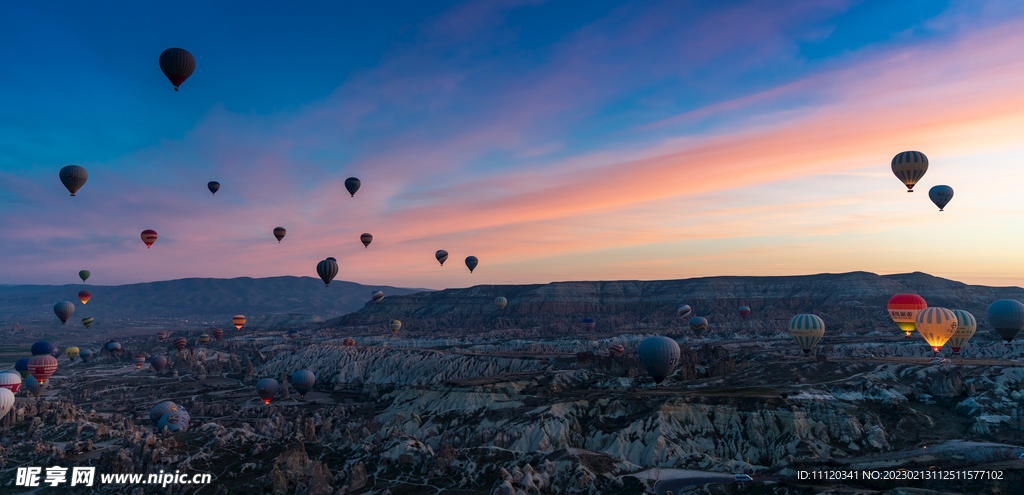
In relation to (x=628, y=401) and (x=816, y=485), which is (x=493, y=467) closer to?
(x=628, y=401)

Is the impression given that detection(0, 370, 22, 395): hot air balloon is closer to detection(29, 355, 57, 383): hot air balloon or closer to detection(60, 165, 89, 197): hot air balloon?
detection(29, 355, 57, 383): hot air balloon

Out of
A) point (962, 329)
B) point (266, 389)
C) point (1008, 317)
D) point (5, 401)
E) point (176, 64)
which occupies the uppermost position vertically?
point (176, 64)

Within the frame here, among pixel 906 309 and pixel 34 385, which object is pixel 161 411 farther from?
pixel 906 309

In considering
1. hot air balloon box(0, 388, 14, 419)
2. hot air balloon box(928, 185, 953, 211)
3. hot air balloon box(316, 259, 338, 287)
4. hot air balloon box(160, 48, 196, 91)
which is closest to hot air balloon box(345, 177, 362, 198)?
hot air balloon box(316, 259, 338, 287)

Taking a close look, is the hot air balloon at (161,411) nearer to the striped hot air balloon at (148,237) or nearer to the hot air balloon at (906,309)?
the striped hot air balloon at (148,237)

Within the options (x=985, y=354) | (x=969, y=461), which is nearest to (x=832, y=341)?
(x=985, y=354)

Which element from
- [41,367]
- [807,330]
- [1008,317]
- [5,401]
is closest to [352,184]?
[5,401]

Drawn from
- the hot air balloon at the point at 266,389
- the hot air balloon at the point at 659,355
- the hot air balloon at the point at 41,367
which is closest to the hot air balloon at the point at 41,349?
the hot air balloon at the point at 41,367
